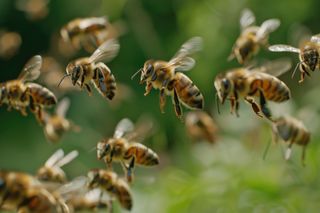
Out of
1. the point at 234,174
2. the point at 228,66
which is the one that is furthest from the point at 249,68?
the point at 228,66

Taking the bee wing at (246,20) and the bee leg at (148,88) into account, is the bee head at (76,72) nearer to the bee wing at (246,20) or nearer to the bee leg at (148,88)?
the bee leg at (148,88)

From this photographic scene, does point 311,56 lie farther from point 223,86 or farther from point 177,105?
point 177,105

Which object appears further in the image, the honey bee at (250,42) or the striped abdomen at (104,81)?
the honey bee at (250,42)

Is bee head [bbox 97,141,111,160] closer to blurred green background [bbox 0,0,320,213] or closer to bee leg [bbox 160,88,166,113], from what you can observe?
bee leg [bbox 160,88,166,113]

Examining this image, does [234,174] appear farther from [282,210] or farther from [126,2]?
[126,2]

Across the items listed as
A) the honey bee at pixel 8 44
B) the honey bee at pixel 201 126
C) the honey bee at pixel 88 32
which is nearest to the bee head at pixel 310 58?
the honey bee at pixel 88 32

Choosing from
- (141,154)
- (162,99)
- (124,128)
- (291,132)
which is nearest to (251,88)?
(162,99)
